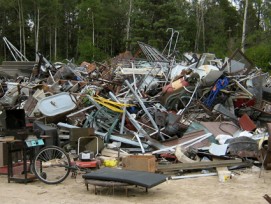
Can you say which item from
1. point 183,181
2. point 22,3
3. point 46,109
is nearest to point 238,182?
point 183,181

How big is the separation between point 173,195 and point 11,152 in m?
2.87

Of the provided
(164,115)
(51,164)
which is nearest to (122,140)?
(164,115)

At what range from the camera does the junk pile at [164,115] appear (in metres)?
9.26

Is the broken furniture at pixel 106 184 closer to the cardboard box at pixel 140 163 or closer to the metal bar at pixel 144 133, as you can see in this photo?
the cardboard box at pixel 140 163

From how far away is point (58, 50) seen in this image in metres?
49.9

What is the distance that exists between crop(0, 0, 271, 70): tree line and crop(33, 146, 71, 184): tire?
31871mm

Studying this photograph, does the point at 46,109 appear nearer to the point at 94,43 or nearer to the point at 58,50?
the point at 94,43

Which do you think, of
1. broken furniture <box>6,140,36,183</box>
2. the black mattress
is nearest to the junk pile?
the black mattress

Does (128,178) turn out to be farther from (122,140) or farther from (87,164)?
(122,140)

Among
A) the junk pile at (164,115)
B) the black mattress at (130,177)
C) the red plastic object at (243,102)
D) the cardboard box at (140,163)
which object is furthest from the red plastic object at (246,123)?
the black mattress at (130,177)

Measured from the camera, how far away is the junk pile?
30.4 feet

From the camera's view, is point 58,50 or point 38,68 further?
point 58,50

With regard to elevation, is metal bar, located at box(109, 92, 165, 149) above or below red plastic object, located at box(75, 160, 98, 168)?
above

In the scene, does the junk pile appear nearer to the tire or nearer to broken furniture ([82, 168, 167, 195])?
the tire
